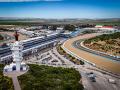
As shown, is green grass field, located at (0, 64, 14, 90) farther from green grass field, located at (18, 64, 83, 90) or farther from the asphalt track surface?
the asphalt track surface

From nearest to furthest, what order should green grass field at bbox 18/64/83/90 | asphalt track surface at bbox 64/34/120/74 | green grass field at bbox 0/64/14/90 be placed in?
green grass field at bbox 0/64/14/90, green grass field at bbox 18/64/83/90, asphalt track surface at bbox 64/34/120/74

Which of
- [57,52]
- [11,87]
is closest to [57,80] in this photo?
[11,87]

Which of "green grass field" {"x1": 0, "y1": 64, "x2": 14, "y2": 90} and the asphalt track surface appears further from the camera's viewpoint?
the asphalt track surface

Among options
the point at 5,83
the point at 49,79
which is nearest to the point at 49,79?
the point at 49,79

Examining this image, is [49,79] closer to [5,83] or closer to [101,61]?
[5,83]

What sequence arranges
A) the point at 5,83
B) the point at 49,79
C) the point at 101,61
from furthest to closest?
the point at 101,61, the point at 49,79, the point at 5,83

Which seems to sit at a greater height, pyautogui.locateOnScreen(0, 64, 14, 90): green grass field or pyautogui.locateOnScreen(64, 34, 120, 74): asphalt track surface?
pyautogui.locateOnScreen(0, 64, 14, 90): green grass field

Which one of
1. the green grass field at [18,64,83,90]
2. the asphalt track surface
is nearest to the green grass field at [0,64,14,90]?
the green grass field at [18,64,83,90]

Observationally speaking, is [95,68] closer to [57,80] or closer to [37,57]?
[57,80]

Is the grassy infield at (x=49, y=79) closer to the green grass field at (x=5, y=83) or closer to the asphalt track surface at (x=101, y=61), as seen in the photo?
the green grass field at (x=5, y=83)

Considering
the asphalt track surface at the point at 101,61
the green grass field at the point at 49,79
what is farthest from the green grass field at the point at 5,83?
the asphalt track surface at the point at 101,61

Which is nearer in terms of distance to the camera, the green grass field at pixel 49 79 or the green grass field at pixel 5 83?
the green grass field at pixel 5 83
